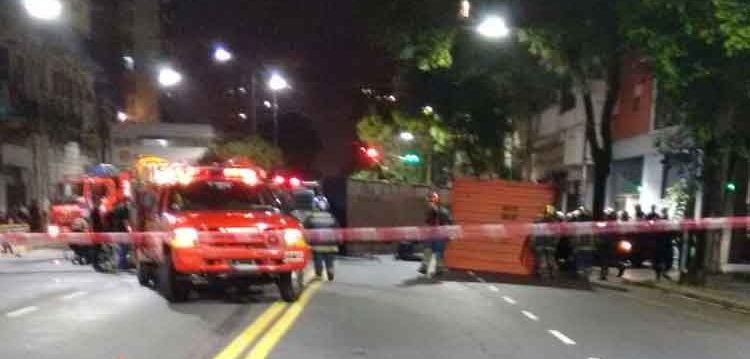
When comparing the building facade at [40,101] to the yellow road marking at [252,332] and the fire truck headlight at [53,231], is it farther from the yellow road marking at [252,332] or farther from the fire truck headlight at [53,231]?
the yellow road marking at [252,332]

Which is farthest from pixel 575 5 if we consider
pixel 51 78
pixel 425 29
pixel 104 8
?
pixel 104 8

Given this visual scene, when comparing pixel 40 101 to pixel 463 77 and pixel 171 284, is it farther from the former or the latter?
pixel 171 284

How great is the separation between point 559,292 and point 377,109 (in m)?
23.9

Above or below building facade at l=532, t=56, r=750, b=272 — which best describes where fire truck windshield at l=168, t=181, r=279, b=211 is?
below

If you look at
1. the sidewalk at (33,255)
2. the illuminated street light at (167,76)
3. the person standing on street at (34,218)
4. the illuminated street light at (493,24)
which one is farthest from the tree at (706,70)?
the illuminated street light at (167,76)

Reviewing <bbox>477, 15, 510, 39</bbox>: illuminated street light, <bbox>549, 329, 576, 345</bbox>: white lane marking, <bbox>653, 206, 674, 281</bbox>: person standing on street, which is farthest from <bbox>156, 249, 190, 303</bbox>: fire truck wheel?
<bbox>653, 206, 674, 281</bbox>: person standing on street

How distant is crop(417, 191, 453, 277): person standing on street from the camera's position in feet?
61.6

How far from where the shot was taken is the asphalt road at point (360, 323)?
9062 mm

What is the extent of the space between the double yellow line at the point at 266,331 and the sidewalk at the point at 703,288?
26.8ft

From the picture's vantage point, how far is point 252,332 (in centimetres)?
990

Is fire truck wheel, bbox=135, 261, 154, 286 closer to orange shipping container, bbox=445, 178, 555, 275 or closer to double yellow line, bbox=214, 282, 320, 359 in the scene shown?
double yellow line, bbox=214, 282, 320, 359

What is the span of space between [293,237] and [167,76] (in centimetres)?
4780

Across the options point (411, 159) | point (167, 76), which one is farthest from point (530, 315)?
point (167, 76)

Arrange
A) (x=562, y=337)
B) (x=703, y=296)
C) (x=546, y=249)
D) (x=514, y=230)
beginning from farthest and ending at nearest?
(x=546, y=249) < (x=514, y=230) < (x=703, y=296) < (x=562, y=337)
